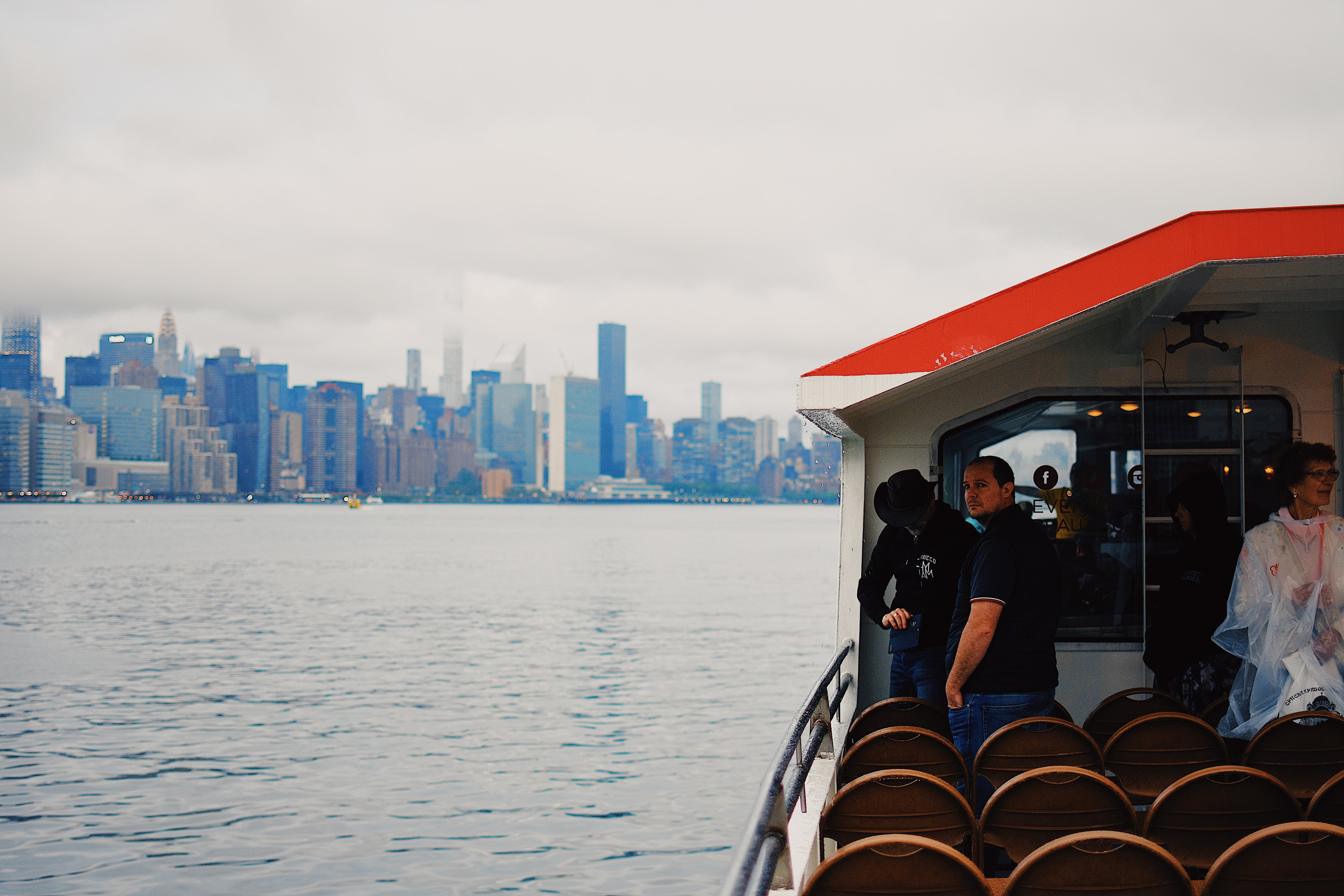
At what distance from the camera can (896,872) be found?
8.10 ft

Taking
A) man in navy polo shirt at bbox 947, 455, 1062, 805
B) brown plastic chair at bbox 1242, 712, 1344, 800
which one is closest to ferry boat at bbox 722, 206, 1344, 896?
man in navy polo shirt at bbox 947, 455, 1062, 805

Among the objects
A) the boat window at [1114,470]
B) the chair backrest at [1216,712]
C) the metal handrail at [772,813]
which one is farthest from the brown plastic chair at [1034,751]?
the boat window at [1114,470]

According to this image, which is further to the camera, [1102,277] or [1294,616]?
[1102,277]

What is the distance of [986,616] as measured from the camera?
4289 mm

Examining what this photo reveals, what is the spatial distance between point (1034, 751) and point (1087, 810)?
2.38ft

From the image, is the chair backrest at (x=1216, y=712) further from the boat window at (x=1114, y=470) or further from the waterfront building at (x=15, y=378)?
the waterfront building at (x=15, y=378)

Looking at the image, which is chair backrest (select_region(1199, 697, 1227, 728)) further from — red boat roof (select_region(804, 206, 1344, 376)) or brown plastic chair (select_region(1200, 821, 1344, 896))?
brown plastic chair (select_region(1200, 821, 1344, 896))

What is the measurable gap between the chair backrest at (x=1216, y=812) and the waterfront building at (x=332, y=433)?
19209 cm

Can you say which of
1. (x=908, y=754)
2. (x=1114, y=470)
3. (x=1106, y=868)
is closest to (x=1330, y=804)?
(x=1106, y=868)

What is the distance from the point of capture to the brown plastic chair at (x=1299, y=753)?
3861mm

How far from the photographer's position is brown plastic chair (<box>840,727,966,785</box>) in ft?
12.6

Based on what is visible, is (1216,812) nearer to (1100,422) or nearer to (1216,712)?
(1216,712)

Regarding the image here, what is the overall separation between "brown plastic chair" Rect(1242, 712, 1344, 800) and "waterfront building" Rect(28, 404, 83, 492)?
19188 cm

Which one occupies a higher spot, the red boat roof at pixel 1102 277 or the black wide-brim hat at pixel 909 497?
the red boat roof at pixel 1102 277
